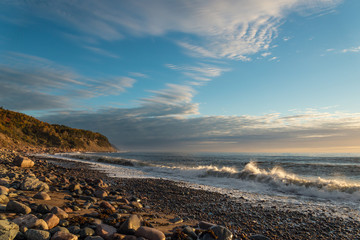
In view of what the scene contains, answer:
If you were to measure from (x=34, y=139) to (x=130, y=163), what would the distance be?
2017 inches

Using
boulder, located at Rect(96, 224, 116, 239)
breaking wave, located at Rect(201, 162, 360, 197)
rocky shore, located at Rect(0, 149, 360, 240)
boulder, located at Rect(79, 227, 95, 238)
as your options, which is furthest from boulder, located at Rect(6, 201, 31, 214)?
breaking wave, located at Rect(201, 162, 360, 197)

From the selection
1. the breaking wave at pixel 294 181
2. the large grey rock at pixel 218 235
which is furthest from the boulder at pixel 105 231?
the breaking wave at pixel 294 181

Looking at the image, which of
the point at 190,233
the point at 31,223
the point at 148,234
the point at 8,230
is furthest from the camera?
the point at 190,233

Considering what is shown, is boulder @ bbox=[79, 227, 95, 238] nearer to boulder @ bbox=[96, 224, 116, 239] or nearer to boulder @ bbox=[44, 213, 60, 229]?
boulder @ bbox=[96, 224, 116, 239]

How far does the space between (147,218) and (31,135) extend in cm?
7914

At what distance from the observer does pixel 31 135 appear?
69.1 m

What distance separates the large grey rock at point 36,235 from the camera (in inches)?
151

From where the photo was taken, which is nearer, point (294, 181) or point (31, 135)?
point (294, 181)

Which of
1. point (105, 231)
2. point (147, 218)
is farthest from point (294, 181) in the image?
point (105, 231)

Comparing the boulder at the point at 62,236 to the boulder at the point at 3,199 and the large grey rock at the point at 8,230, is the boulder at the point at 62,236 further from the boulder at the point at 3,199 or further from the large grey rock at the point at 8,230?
the boulder at the point at 3,199

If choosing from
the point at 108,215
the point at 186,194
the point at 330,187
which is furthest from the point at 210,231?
the point at 330,187

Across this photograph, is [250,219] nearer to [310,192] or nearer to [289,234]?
[289,234]

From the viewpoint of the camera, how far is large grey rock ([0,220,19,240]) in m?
3.63

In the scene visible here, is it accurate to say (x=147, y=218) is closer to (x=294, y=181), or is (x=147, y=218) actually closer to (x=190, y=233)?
(x=190, y=233)
